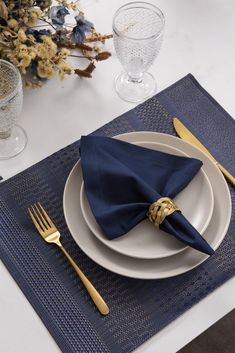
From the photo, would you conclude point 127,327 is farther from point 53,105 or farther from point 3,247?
point 53,105

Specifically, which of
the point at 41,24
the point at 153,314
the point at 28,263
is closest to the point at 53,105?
the point at 41,24

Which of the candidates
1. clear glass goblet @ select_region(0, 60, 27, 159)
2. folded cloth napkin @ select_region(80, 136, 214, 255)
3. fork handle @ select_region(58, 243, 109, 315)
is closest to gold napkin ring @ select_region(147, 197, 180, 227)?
folded cloth napkin @ select_region(80, 136, 214, 255)

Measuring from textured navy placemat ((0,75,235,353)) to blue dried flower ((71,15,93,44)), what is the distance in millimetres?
191

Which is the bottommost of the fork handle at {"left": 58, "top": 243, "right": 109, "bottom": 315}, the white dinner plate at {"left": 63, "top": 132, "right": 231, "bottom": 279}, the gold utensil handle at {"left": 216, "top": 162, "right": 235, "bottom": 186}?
the fork handle at {"left": 58, "top": 243, "right": 109, "bottom": 315}

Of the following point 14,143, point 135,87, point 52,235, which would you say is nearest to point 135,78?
point 135,87

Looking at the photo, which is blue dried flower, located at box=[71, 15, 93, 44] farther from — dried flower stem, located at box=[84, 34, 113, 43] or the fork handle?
the fork handle

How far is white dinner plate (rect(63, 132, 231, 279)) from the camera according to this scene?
0.78 metres

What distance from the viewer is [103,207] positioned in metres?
0.80

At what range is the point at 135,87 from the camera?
3.41 ft

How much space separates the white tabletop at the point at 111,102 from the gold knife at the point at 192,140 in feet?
0.33

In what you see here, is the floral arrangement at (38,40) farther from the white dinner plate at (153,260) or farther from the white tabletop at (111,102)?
the white dinner plate at (153,260)

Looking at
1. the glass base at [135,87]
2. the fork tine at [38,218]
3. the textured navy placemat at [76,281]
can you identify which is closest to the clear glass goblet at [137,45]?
the glass base at [135,87]

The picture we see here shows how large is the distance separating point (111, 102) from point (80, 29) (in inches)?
5.4

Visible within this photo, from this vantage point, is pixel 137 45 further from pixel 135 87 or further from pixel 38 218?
pixel 38 218
